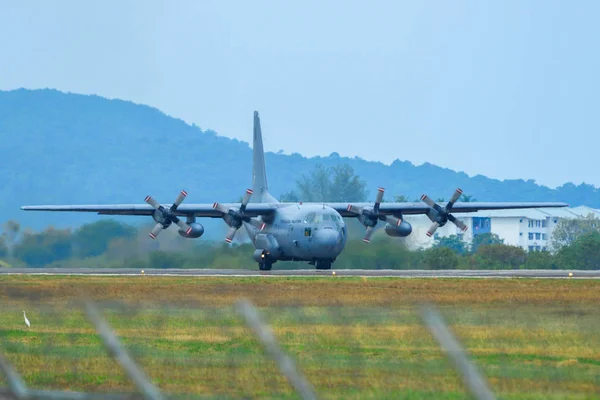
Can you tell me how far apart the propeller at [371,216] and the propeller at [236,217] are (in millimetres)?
4720

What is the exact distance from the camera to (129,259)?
58.8 m

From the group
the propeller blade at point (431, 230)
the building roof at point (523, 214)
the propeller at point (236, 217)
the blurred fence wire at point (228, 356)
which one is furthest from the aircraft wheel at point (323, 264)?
the building roof at point (523, 214)

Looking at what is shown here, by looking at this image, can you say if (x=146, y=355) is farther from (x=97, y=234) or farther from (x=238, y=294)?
(x=97, y=234)

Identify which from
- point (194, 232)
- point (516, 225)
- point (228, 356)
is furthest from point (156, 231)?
point (516, 225)

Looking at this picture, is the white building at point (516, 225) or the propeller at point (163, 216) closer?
the propeller at point (163, 216)

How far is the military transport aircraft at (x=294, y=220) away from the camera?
179 ft

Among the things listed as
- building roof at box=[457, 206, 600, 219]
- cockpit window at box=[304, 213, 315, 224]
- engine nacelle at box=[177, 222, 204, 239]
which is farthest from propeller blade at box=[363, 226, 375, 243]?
building roof at box=[457, 206, 600, 219]

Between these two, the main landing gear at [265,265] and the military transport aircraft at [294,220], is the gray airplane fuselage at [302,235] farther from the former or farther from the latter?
the main landing gear at [265,265]

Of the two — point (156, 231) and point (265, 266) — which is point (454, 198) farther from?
point (156, 231)

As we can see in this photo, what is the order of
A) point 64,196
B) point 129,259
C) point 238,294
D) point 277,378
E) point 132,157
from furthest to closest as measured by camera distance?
point 132,157, point 64,196, point 129,259, point 238,294, point 277,378

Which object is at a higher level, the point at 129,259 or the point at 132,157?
the point at 132,157

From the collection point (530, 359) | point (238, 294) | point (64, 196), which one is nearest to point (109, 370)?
point (530, 359)

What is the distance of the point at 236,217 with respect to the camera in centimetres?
5875

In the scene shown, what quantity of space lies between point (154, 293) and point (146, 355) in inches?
785
